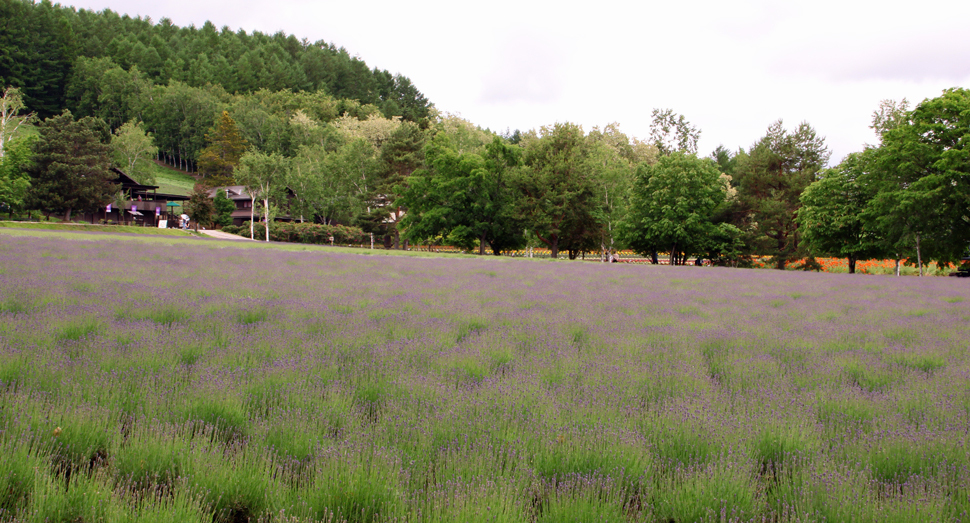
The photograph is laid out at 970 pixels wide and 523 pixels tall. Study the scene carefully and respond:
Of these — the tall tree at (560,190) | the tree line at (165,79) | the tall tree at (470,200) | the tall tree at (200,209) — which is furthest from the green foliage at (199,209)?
the tall tree at (560,190)

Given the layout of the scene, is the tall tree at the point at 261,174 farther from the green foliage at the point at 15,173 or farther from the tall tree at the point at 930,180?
the tall tree at the point at 930,180

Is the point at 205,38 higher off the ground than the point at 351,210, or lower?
higher

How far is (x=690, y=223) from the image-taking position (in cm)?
4519

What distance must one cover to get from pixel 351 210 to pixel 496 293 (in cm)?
6248

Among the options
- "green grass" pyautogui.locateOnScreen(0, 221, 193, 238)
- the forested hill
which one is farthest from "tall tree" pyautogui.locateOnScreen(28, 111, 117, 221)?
the forested hill

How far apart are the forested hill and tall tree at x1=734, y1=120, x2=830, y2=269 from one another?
72.1 metres

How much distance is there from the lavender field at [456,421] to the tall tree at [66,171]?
204ft

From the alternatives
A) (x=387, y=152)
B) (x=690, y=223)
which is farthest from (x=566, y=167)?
(x=387, y=152)

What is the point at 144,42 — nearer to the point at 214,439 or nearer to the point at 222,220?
the point at 222,220

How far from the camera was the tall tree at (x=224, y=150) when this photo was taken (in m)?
100

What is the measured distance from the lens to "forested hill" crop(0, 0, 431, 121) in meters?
107

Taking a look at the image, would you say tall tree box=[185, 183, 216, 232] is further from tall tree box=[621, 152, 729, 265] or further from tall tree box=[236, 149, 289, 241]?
tall tree box=[621, 152, 729, 265]

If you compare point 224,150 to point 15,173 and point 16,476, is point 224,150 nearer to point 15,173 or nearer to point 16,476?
point 15,173

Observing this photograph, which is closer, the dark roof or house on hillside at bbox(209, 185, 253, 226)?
the dark roof
